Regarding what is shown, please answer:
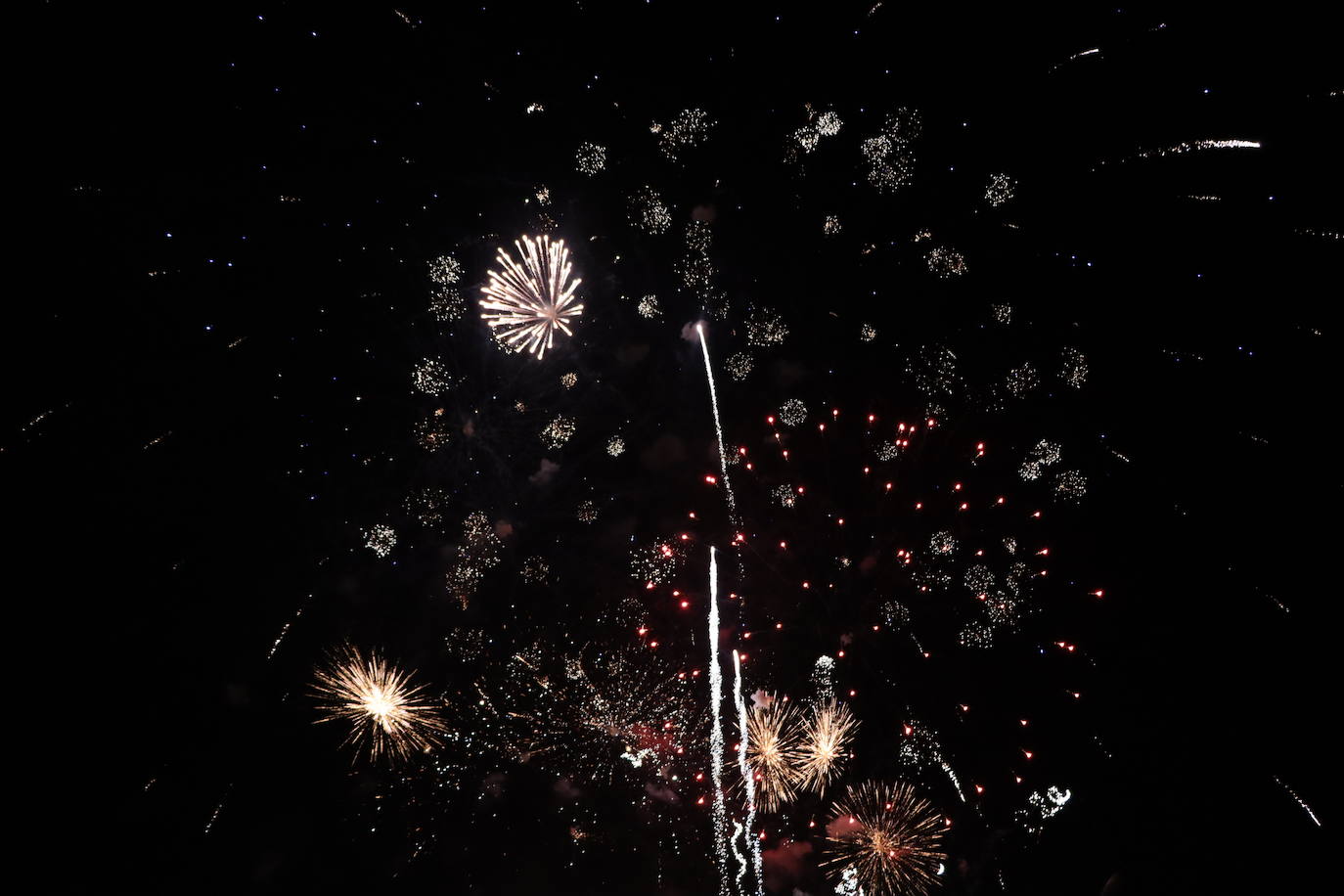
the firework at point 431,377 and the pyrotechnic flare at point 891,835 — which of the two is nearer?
the firework at point 431,377

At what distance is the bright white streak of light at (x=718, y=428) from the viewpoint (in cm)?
442

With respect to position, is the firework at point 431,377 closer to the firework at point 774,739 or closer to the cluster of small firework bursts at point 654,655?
the cluster of small firework bursts at point 654,655

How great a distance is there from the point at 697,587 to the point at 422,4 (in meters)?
5.06

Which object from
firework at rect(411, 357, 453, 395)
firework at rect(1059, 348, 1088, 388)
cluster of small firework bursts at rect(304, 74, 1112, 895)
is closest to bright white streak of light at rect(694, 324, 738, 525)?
cluster of small firework bursts at rect(304, 74, 1112, 895)

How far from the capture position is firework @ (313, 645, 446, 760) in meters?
4.54

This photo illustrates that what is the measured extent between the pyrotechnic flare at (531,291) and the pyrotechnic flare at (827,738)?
4.40 m

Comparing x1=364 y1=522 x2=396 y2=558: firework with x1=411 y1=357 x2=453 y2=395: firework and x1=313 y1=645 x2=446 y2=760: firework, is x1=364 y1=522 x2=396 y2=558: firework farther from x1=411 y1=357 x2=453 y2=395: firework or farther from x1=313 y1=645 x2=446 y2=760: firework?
x1=411 y1=357 x2=453 y2=395: firework

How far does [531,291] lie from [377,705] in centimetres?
408

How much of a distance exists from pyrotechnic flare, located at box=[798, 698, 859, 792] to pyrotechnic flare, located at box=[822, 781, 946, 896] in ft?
1.27

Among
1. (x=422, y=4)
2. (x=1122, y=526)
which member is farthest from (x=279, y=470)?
(x=1122, y=526)

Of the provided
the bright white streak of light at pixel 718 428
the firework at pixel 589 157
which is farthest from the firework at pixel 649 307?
the firework at pixel 589 157

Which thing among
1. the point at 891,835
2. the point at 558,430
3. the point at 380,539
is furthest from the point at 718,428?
the point at 891,835

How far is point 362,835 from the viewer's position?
5242 millimetres

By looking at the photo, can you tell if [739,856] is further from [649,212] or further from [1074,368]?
[649,212]
